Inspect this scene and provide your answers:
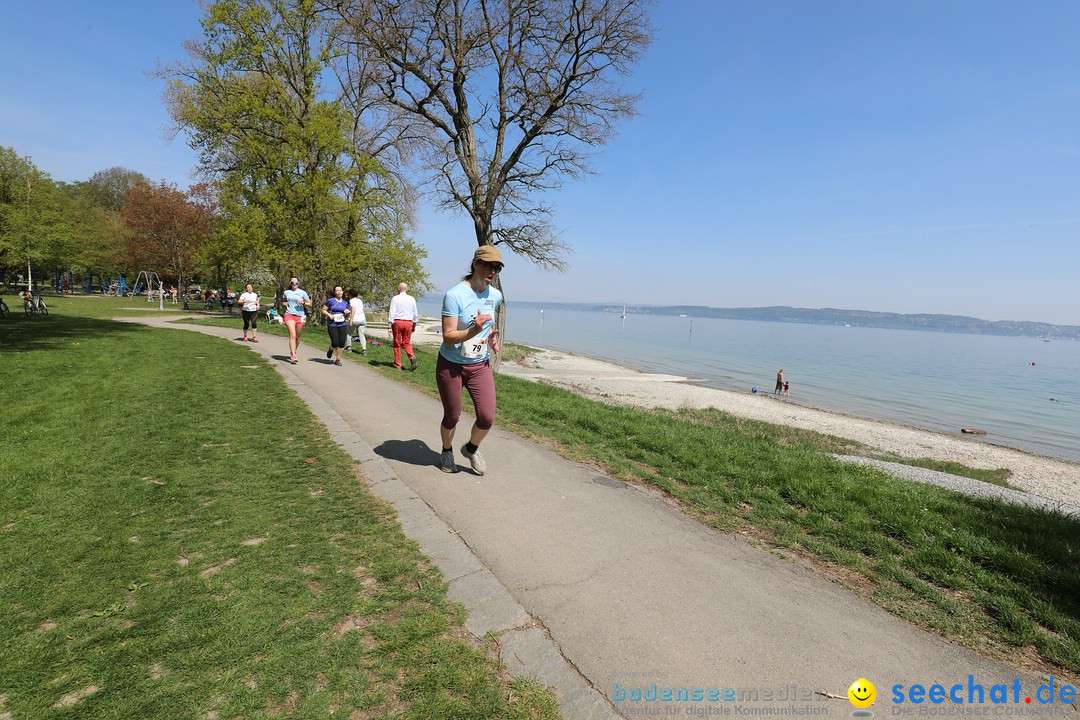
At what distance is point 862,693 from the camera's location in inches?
89.8

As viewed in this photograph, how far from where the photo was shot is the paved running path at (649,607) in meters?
2.31

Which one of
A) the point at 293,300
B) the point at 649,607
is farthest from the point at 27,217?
the point at 649,607

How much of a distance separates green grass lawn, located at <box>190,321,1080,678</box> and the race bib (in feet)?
7.13

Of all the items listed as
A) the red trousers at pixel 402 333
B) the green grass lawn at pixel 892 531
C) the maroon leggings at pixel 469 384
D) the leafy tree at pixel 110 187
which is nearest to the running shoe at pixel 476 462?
the maroon leggings at pixel 469 384

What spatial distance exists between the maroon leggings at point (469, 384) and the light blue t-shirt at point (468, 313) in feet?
0.24

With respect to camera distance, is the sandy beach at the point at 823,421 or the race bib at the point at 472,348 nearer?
the race bib at the point at 472,348

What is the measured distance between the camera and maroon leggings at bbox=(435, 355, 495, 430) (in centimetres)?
464

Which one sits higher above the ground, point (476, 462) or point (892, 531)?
point (476, 462)

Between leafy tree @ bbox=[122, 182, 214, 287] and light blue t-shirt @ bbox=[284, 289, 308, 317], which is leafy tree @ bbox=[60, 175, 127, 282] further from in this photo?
light blue t-shirt @ bbox=[284, 289, 308, 317]

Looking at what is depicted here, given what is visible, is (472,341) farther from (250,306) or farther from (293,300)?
(250,306)

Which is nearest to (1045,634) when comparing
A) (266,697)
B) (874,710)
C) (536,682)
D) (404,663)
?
(874,710)

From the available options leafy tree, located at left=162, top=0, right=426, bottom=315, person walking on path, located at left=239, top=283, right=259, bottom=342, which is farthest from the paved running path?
leafy tree, located at left=162, top=0, right=426, bottom=315

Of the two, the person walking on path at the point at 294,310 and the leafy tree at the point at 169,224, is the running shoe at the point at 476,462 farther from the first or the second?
the leafy tree at the point at 169,224

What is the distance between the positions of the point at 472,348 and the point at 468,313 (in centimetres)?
34
